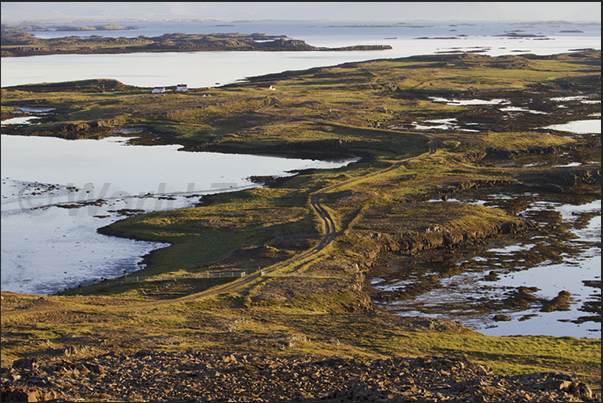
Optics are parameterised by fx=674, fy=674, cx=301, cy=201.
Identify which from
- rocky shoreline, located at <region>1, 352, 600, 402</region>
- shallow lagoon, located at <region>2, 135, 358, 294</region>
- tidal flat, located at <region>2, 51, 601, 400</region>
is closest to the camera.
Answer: rocky shoreline, located at <region>1, 352, 600, 402</region>

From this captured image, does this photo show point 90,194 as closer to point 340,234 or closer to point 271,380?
point 340,234

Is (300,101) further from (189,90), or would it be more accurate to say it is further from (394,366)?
(394,366)

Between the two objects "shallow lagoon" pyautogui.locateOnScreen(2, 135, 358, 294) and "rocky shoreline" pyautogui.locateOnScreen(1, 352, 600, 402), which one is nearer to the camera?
"rocky shoreline" pyautogui.locateOnScreen(1, 352, 600, 402)

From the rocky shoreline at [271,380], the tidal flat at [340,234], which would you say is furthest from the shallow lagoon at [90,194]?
the rocky shoreline at [271,380]

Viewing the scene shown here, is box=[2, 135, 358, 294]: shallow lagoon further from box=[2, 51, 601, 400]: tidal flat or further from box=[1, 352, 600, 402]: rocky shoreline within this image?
box=[1, 352, 600, 402]: rocky shoreline

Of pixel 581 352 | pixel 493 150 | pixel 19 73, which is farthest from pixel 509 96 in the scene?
pixel 19 73

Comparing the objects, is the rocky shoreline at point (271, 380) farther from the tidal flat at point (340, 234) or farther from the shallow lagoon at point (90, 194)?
the shallow lagoon at point (90, 194)

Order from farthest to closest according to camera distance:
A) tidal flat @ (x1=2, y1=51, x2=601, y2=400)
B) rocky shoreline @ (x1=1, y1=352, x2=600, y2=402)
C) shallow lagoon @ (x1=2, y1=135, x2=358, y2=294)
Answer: shallow lagoon @ (x1=2, y1=135, x2=358, y2=294) < tidal flat @ (x1=2, y1=51, x2=601, y2=400) < rocky shoreline @ (x1=1, y1=352, x2=600, y2=402)

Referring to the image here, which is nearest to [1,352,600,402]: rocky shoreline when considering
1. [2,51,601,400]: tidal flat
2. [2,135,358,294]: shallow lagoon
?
[2,51,601,400]: tidal flat
